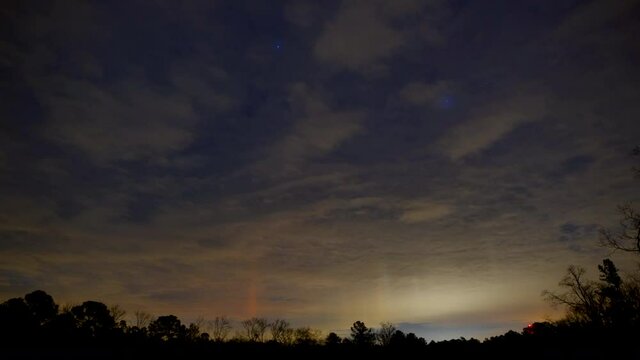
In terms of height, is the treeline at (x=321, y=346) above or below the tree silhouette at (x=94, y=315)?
below

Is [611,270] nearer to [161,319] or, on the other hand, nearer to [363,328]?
[363,328]

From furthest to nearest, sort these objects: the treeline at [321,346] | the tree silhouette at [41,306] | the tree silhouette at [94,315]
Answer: the tree silhouette at [94,315]
the tree silhouette at [41,306]
the treeline at [321,346]

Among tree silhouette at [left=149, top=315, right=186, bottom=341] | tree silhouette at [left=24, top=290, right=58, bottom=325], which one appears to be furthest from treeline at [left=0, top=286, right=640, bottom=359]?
tree silhouette at [left=149, top=315, right=186, bottom=341]

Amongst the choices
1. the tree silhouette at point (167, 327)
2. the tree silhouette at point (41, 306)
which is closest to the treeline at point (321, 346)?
the tree silhouette at point (41, 306)

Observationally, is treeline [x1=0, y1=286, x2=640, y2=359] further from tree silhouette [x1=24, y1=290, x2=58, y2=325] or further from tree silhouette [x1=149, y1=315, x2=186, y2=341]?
tree silhouette [x1=149, y1=315, x2=186, y2=341]

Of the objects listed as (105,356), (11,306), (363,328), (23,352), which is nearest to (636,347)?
(105,356)

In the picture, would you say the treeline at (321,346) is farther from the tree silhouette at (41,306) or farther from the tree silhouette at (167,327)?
the tree silhouette at (167,327)

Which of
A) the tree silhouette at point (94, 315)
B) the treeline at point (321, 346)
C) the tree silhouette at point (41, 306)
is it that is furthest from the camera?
the tree silhouette at point (94, 315)

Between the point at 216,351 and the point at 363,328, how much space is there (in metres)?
97.1

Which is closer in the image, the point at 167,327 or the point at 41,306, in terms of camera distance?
the point at 41,306

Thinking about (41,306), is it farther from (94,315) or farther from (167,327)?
(167,327)

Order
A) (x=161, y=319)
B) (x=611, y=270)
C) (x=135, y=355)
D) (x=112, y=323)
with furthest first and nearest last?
(x=161, y=319), (x=112, y=323), (x=611, y=270), (x=135, y=355)

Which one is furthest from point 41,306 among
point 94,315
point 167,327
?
point 167,327

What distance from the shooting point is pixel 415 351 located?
118ft
